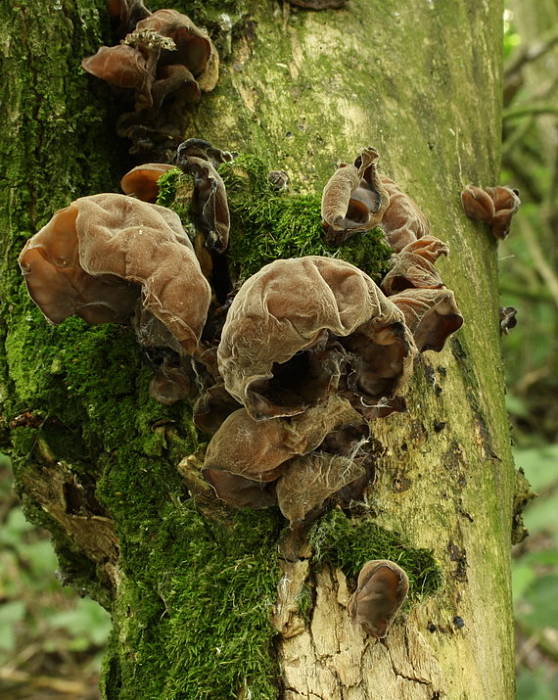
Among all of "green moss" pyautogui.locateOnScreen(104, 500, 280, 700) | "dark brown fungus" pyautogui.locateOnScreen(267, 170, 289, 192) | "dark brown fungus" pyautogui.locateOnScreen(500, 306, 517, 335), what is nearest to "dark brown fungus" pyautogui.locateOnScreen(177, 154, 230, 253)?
"dark brown fungus" pyautogui.locateOnScreen(267, 170, 289, 192)

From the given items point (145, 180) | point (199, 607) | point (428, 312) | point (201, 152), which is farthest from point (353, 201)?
point (199, 607)

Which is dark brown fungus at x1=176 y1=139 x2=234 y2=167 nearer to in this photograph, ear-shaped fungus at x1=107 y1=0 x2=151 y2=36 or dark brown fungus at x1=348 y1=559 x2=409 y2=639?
ear-shaped fungus at x1=107 y1=0 x2=151 y2=36

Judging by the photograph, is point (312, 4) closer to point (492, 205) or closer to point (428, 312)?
point (492, 205)

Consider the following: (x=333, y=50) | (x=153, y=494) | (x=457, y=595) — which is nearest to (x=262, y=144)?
(x=333, y=50)

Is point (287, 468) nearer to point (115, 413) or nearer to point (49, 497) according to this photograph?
point (115, 413)

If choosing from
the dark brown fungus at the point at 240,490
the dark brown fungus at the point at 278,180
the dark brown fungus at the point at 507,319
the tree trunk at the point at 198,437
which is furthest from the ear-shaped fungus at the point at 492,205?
the dark brown fungus at the point at 240,490

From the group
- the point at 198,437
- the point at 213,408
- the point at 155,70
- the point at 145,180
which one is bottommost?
the point at 198,437
